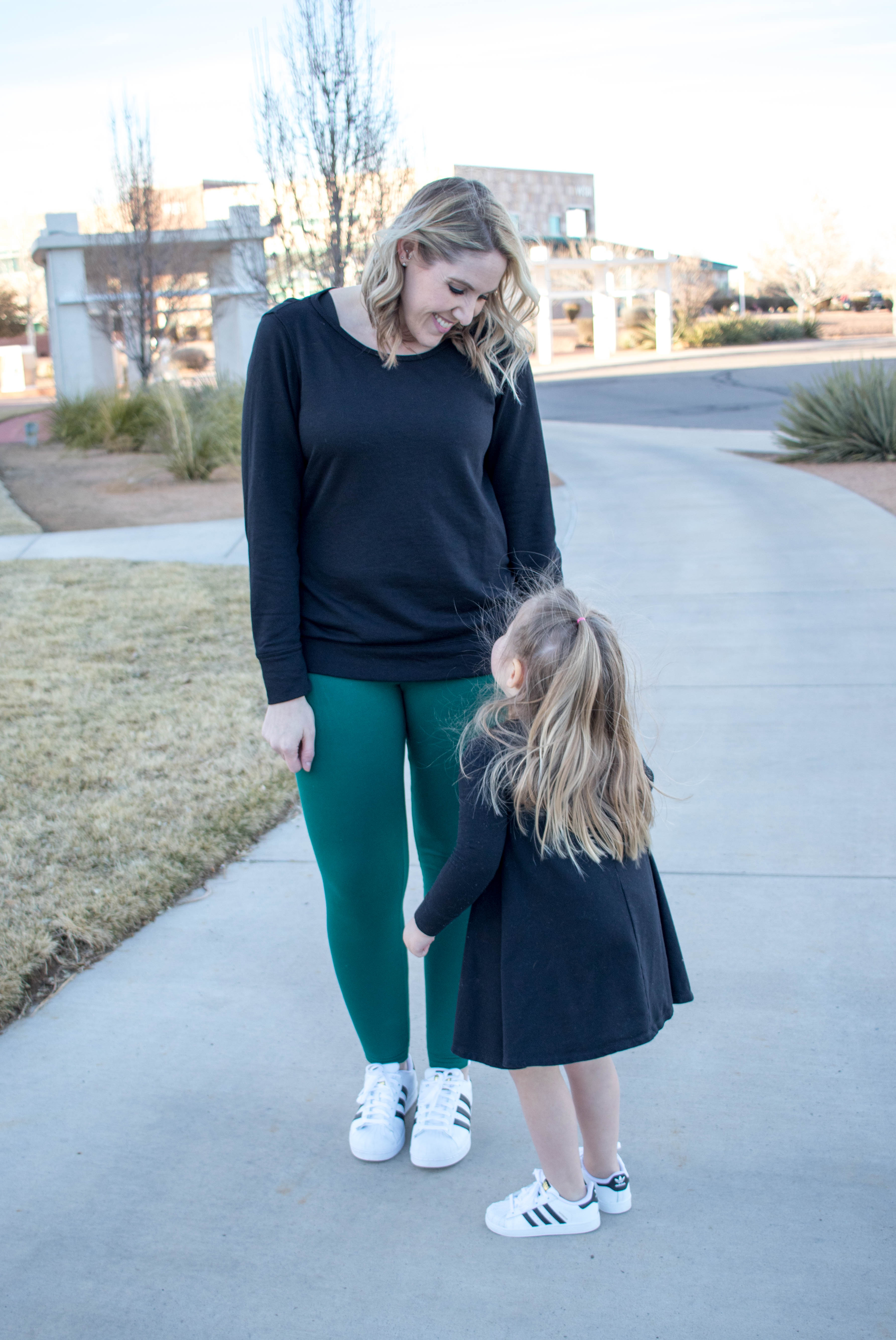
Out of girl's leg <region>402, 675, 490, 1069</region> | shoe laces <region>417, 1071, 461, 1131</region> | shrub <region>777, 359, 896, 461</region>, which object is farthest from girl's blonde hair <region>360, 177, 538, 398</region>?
shrub <region>777, 359, 896, 461</region>

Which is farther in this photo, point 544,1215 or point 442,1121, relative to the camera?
point 442,1121

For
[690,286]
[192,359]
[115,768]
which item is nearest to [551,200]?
[690,286]

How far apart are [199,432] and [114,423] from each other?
3.63 metres

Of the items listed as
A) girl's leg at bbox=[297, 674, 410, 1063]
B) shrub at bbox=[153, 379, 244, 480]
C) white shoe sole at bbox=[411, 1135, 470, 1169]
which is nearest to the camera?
girl's leg at bbox=[297, 674, 410, 1063]

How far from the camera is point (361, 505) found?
2.02 m

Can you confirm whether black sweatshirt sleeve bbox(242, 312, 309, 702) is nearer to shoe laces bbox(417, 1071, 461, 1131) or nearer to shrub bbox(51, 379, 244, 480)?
shoe laces bbox(417, 1071, 461, 1131)

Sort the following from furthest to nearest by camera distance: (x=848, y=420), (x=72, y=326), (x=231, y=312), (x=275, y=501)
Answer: (x=72, y=326) → (x=231, y=312) → (x=848, y=420) → (x=275, y=501)

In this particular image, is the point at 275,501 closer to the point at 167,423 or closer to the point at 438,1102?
the point at 438,1102

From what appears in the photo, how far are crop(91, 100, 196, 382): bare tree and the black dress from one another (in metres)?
20.4

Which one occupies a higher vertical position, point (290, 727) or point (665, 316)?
point (665, 316)

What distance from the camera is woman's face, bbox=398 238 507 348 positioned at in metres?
1.92

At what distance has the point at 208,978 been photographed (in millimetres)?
2928

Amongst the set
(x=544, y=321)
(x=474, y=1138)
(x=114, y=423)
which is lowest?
(x=474, y=1138)

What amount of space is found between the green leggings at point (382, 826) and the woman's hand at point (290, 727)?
0.03 metres
